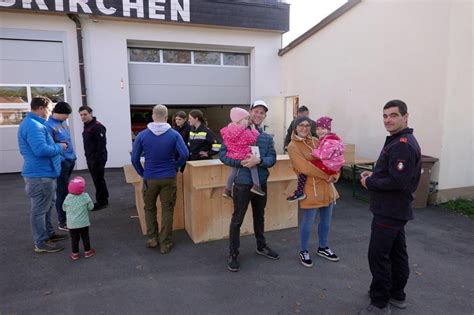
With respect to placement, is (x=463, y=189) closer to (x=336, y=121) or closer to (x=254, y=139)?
(x=336, y=121)

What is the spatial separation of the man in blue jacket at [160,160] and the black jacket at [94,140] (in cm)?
203

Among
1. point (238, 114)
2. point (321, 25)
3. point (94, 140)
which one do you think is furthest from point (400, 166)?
point (321, 25)

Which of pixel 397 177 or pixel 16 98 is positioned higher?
pixel 16 98

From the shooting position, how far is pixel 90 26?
27.7 ft

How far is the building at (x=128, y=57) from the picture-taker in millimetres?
8109

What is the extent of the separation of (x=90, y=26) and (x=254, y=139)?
745 centimetres

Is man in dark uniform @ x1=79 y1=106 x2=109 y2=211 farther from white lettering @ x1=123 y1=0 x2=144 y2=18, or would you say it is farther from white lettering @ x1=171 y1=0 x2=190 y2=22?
white lettering @ x1=171 y1=0 x2=190 y2=22

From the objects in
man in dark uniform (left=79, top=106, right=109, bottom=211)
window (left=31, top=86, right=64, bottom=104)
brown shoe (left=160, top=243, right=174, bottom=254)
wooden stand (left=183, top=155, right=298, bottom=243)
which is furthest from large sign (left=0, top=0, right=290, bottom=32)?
brown shoe (left=160, top=243, right=174, bottom=254)

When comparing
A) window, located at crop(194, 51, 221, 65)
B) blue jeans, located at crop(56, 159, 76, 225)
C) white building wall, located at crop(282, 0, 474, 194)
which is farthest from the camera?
window, located at crop(194, 51, 221, 65)

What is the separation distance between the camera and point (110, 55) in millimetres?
8695

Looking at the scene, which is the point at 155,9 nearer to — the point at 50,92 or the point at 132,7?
the point at 132,7

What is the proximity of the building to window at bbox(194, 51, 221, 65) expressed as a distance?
3cm

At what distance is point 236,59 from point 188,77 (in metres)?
1.82

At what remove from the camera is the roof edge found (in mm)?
7400
